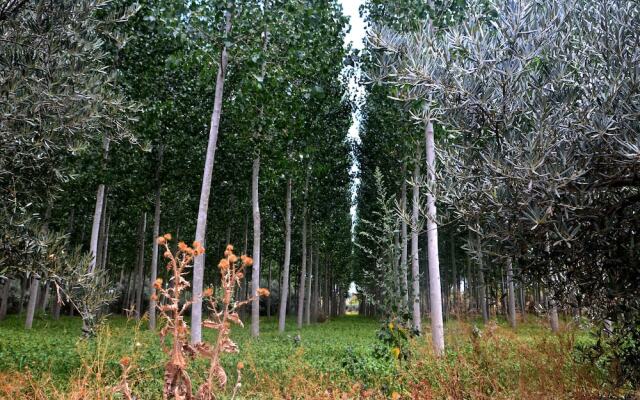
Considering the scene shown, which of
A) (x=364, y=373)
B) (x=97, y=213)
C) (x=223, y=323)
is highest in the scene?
(x=97, y=213)

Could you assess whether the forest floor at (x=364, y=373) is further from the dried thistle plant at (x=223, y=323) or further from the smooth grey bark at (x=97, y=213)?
the smooth grey bark at (x=97, y=213)

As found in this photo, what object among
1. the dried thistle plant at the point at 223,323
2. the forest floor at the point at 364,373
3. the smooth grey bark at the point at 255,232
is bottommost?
the forest floor at the point at 364,373

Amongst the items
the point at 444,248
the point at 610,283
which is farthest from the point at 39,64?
the point at 444,248

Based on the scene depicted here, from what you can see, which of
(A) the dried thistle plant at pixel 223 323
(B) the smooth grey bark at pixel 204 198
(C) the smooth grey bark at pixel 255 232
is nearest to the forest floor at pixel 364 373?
(B) the smooth grey bark at pixel 204 198

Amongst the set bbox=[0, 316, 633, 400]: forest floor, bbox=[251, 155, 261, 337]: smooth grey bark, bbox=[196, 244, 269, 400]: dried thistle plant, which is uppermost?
bbox=[251, 155, 261, 337]: smooth grey bark

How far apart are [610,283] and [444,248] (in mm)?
30468

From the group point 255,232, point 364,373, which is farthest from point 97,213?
point 364,373

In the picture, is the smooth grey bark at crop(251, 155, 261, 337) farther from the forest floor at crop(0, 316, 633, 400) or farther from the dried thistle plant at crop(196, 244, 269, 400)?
the dried thistle plant at crop(196, 244, 269, 400)

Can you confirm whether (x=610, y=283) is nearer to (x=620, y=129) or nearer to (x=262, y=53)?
(x=620, y=129)

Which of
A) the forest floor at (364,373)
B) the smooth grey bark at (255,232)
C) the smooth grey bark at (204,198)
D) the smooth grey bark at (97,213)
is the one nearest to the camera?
the forest floor at (364,373)

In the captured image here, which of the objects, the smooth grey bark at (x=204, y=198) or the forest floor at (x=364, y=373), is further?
the smooth grey bark at (x=204, y=198)

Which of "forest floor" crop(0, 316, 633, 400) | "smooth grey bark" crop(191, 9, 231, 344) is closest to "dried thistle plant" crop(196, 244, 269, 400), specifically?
"forest floor" crop(0, 316, 633, 400)

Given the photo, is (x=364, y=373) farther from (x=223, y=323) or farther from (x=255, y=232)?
(x=255, y=232)

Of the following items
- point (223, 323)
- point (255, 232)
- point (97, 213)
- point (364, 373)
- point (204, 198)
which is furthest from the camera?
point (255, 232)
